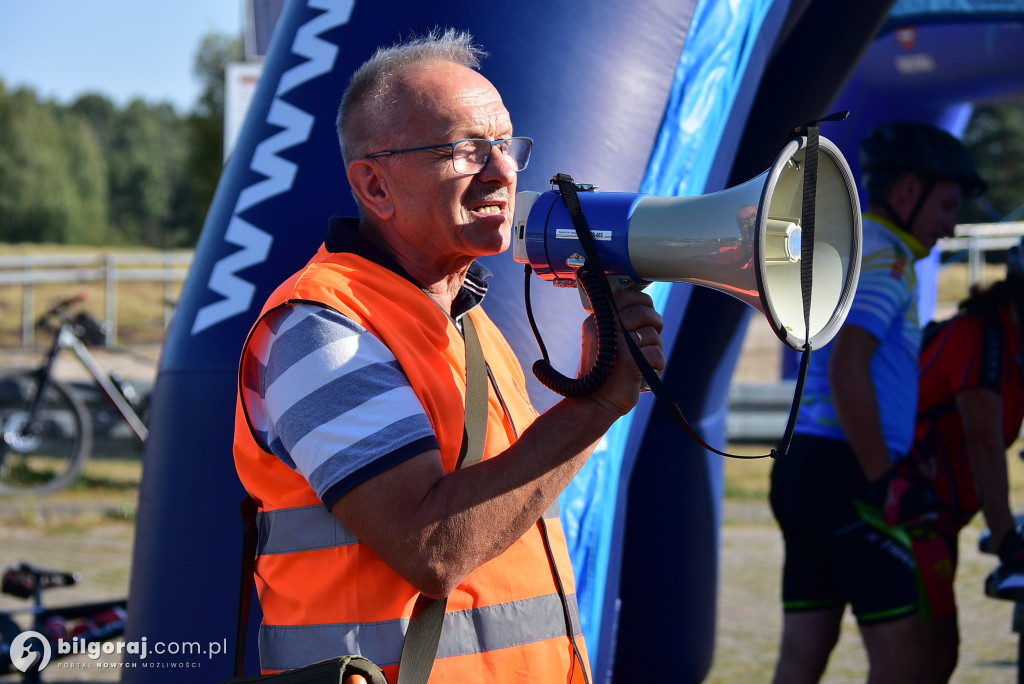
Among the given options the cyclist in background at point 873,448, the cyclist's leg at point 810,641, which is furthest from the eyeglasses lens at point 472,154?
the cyclist's leg at point 810,641

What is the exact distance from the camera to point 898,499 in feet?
9.50

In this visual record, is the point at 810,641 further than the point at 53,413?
No

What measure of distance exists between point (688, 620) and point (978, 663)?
5.06 feet

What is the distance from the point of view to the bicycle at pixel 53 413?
724 cm

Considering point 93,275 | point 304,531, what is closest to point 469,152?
point 304,531

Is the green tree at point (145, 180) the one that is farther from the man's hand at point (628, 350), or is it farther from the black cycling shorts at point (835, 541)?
the man's hand at point (628, 350)

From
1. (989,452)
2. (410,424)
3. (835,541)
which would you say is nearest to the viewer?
(410,424)

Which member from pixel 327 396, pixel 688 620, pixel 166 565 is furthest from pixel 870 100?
pixel 327 396

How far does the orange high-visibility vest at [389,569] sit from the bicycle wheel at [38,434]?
6386mm

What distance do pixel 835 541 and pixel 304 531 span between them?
2007 mm

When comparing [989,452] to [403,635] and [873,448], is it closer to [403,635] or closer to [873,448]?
[873,448]

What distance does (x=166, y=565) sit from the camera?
2.41 meters

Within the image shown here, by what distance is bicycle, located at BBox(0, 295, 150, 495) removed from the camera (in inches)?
285

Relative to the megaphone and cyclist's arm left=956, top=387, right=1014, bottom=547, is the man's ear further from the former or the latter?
cyclist's arm left=956, top=387, right=1014, bottom=547
